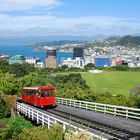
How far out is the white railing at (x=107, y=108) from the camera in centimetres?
3166

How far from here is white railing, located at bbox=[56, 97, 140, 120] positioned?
1246 inches

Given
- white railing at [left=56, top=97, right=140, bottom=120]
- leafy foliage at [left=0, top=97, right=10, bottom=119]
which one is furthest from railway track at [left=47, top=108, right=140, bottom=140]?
leafy foliage at [left=0, top=97, right=10, bottom=119]

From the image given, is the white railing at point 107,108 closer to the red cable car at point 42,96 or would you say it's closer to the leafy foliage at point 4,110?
the red cable car at point 42,96

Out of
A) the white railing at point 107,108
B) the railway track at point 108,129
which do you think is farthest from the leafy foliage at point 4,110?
the railway track at point 108,129

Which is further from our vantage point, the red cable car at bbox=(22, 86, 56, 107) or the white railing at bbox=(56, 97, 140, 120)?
the red cable car at bbox=(22, 86, 56, 107)

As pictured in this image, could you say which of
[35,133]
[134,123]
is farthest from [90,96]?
[35,133]

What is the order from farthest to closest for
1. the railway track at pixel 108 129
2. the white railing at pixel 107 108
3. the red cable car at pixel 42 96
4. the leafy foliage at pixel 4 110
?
the red cable car at pixel 42 96
the leafy foliage at pixel 4 110
the white railing at pixel 107 108
the railway track at pixel 108 129

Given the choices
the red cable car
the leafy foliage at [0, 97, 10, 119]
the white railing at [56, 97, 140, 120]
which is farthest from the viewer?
the red cable car

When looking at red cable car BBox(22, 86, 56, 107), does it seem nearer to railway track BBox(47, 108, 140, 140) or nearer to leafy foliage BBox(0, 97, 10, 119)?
leafy foliage BBox(0, 97, 10, 119)

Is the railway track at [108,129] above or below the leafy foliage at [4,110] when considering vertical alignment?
above

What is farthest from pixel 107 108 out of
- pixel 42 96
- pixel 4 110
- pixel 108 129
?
pixel 4 110

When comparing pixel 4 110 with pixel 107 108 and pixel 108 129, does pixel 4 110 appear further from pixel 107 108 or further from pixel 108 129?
pixel 108 129

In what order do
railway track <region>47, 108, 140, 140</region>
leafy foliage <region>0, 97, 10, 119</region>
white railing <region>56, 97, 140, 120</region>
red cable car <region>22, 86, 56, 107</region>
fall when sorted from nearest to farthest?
railway track <region>47, 108, 140, 140</region> < white railing <region>56, 97, 140, 120</region> < leafy foliage <region>0, 97, 10, 119</region> < red cable car <region>22, 86, 56, 107</region>

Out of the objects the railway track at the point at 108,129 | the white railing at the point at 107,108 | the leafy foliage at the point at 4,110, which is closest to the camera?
the railway track at the point at 108,129
